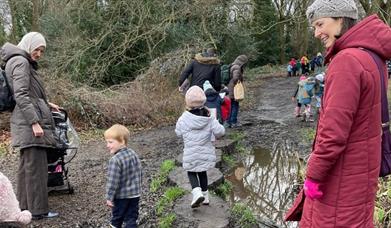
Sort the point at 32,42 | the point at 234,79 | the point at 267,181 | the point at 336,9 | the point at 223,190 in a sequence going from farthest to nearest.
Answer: the point at 234,79 < the point at 267,181 < the point at 223,190 < the point at 32,42 < the point at 336,9

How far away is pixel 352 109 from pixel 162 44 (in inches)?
504

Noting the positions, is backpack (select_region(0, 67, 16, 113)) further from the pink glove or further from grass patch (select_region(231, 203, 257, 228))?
the pink glove

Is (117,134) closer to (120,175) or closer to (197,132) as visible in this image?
(120,175)

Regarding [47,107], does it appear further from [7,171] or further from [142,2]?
[142,2]

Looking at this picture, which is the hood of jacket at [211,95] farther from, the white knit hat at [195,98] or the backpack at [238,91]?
the white knit hat at [195,98]

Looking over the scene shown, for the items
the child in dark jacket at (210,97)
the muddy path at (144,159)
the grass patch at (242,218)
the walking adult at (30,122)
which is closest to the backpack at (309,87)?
the muddy path at (144,159)

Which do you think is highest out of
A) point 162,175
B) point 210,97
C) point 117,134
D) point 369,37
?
point 369,37

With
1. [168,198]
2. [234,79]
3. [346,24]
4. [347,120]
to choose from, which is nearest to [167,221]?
[168,198]

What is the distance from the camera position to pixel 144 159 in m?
7.98

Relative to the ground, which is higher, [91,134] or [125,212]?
[125,212]

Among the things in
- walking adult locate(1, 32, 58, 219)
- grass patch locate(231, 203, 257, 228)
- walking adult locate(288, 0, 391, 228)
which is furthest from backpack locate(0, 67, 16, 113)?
walking adult locate(288, 0, 391, 228)

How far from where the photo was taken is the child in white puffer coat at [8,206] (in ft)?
11.9

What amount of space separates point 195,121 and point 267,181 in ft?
9.18

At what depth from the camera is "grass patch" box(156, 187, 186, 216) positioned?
17.3 ft
